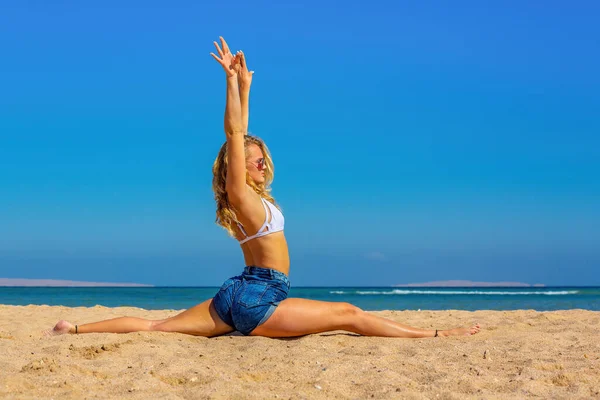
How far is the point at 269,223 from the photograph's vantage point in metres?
4.81

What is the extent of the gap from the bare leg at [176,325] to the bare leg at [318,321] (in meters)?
0.38

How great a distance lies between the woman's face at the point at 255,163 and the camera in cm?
502

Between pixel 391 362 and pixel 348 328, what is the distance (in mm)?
1014

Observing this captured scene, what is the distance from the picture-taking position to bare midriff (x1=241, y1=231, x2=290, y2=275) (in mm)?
4816

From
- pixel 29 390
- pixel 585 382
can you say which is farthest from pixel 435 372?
pixel 29 390

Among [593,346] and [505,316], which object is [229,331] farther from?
[505,316]

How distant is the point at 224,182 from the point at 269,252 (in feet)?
2.25

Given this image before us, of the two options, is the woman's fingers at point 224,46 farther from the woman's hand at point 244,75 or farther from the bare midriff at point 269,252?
the bare midriff at point 269,252

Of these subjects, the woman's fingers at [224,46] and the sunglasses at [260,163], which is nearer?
the woman's fingers at [224,46]

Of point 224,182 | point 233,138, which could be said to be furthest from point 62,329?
point 233,138

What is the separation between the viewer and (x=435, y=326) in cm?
661

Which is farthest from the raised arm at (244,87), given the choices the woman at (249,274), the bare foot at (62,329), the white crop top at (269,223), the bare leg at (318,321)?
the bare foot at (62,329)

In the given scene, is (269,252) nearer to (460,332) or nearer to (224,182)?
(224,182)

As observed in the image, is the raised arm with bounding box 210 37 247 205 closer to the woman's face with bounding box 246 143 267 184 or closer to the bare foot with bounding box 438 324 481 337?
the woman's face with bounding box 246 143 267 184
